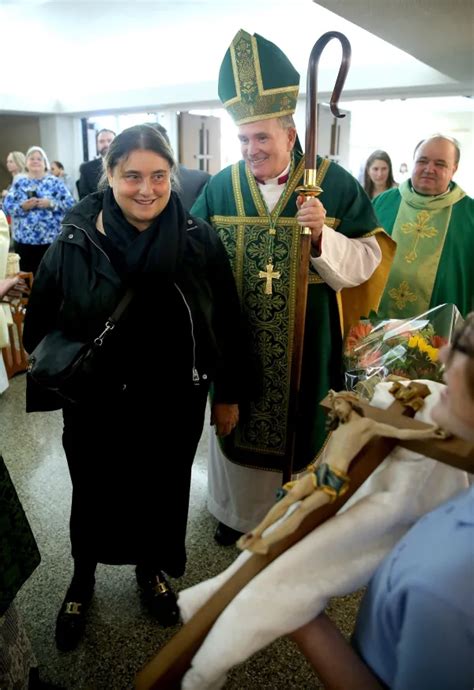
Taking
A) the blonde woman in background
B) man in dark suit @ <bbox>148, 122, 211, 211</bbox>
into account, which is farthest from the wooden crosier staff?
the blonde woman in background

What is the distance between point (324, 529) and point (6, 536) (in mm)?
781

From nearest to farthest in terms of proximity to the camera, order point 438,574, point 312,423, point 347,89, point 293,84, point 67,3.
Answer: point 438,574, point 293,84, point 312,423, point 347,89, point 67,3

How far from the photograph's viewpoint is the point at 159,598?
66.7 inches

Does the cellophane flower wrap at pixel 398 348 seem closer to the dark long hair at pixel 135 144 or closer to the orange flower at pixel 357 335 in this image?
the orange flower at pixel 357 335

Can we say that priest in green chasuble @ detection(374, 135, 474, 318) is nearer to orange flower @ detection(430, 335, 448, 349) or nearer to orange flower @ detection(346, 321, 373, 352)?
orange flower @ detection(346, 321, 373, 352)

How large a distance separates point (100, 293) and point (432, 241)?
5.69ft

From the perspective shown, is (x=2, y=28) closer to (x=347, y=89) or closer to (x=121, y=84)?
(x=121, y=84)

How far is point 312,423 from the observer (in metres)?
1.94

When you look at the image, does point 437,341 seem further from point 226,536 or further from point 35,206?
point 35,206

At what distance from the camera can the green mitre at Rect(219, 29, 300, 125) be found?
1663 millimetres

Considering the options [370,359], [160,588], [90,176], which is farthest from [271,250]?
[90,176]

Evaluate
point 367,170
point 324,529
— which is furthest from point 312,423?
point 367,170

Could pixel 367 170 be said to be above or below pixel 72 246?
above

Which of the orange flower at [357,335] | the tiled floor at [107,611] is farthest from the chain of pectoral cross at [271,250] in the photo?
the tiled floor at [107,611]
